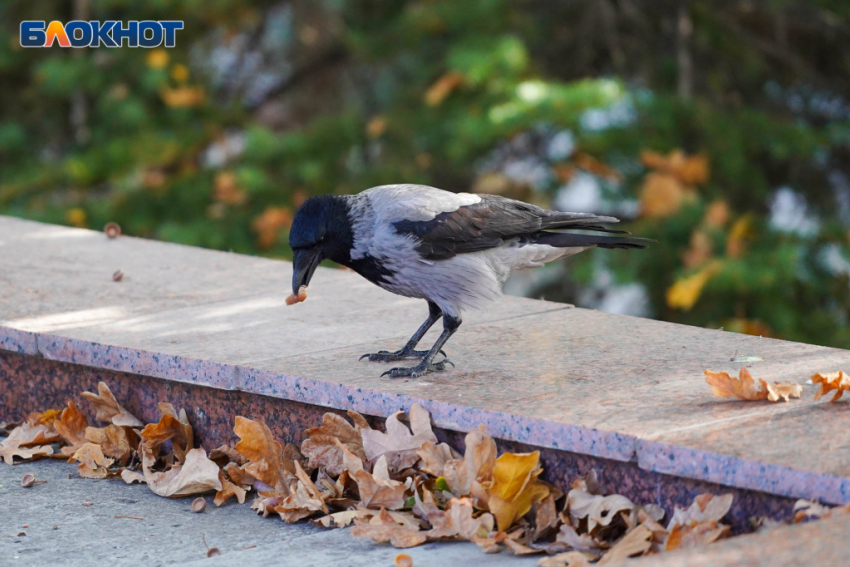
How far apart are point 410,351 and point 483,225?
0.53 meters

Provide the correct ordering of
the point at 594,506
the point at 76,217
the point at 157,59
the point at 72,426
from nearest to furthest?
the point at 594,506
the point at 72,426
the point at 76,217
the point at 157,59

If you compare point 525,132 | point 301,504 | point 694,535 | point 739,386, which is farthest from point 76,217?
point 694,535

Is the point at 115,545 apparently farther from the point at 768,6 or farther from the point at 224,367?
the point at 768,6

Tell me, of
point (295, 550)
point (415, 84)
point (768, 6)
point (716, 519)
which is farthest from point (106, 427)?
point (768, 6)

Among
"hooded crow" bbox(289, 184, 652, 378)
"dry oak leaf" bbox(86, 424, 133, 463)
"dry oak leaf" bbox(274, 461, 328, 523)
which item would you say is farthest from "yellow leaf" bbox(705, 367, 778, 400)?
"dry oak leaf" bbox(86, 424, 133, 463)

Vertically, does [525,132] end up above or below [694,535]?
above

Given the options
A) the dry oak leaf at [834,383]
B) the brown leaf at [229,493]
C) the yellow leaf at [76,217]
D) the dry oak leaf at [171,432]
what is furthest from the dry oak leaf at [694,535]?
the yellow leaf at [76,217]

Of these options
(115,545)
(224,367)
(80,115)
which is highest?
(80,115)

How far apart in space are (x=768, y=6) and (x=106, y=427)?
6.23 meters

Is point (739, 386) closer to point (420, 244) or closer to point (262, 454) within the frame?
point (420, 244)

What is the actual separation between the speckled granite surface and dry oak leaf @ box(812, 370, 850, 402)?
0.22 feet

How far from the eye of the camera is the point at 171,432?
3.75 metres

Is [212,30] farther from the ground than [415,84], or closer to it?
farther from the ground

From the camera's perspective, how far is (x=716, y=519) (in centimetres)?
279
